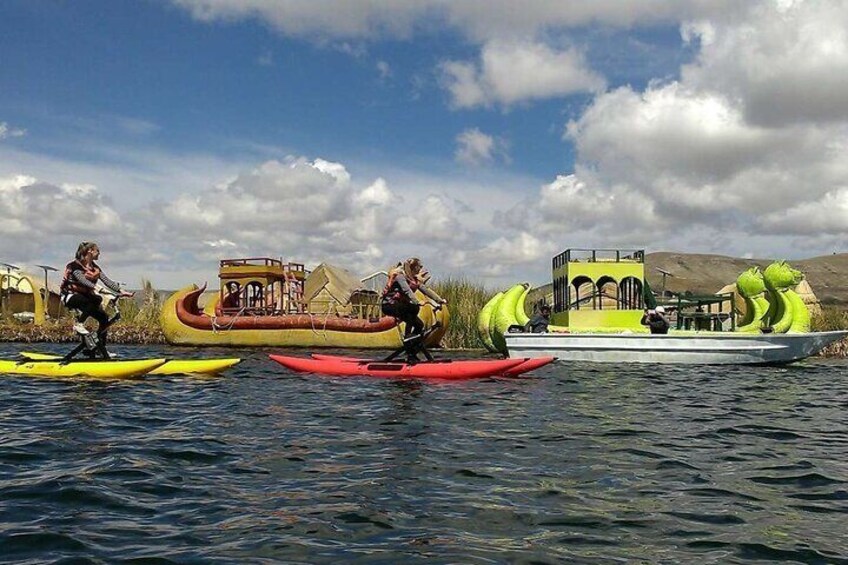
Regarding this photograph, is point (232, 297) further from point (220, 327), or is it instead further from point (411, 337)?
point (411, 337)

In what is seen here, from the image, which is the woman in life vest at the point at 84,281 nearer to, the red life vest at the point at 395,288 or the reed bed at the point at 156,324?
the red life vest at the point at 395,288

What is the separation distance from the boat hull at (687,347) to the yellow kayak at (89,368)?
10.6 m

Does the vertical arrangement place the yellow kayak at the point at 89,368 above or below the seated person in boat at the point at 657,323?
below

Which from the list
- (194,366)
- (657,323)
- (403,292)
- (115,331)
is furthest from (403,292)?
(115,331)

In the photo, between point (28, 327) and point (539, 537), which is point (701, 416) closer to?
point (539, 537)

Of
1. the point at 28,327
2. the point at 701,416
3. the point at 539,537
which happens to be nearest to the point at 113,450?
the point at 539,537

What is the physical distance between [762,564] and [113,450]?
6.23m

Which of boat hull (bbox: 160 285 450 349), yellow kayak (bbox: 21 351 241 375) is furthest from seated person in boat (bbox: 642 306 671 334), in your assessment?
yellow kayak (bbox: 21 351 241 375)

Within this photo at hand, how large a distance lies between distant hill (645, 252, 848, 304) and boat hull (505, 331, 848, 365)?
21.1m

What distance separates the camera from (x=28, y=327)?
30922mm

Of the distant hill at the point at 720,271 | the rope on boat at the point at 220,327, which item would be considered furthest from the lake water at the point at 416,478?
the distant hill at the point at 720,271

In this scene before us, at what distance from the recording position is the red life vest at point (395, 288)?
559 inches

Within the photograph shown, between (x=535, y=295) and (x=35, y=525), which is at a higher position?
(x=535, y=295)

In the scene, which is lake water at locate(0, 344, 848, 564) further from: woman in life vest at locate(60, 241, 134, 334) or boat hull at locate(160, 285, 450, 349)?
boat hull at locate(160, 285, 450, 349)
